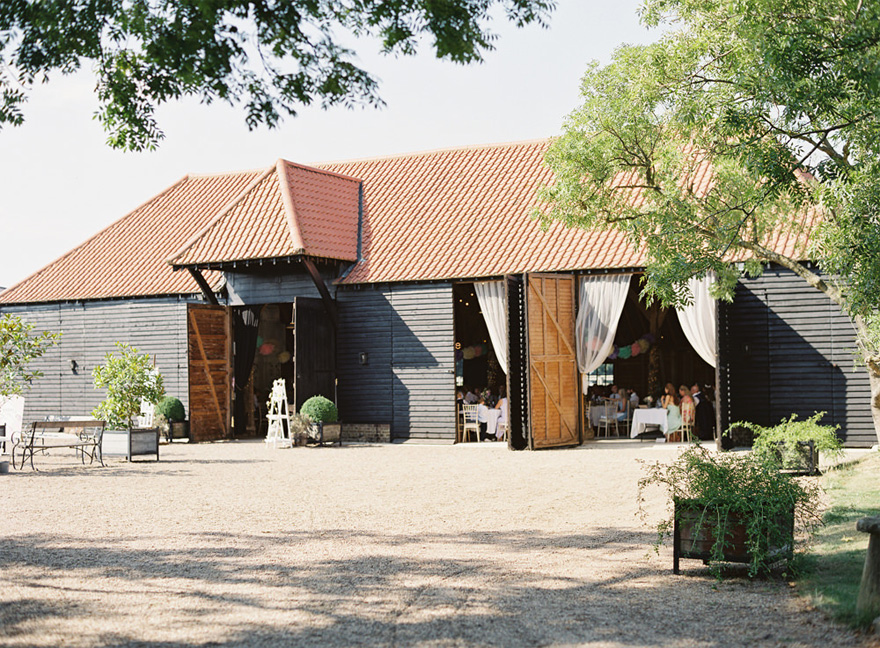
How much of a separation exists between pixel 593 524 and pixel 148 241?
19.8 meters

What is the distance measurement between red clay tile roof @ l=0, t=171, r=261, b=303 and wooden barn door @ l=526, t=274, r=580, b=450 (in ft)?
28.9

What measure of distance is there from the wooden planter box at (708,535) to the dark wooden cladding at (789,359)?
35.1ft

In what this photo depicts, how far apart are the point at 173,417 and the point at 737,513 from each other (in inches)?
699

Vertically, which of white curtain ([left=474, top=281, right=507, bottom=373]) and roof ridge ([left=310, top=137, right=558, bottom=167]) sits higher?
roof ridge ([left=310, top=137, right=558, bottom=167])

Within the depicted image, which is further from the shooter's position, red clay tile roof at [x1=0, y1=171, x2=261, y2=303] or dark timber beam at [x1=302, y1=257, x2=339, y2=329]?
red clay tile roof at [x1=0, y1=171, x2=261, y2=303]

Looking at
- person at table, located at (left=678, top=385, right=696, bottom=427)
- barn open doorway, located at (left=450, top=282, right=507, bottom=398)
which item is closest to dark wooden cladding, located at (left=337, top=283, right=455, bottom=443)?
barn open doorway, located at (left=450, top=282, right=507, bottom=398)

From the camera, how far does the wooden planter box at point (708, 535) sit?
703 cm

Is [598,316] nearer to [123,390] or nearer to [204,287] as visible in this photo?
[123,390]

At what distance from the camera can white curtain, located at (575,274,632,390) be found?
64.0 ft

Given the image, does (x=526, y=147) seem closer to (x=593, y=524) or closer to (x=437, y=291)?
(x=437, y=291)

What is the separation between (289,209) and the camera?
2269 centimetres

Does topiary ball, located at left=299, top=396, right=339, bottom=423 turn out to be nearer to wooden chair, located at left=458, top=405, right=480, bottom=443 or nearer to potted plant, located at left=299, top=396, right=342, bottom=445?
potted plant, located at left=299, top=396, right=342, bottom=445

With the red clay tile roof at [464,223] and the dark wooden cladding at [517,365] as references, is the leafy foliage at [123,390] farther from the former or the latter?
the dark wooden cladding at [517,365]

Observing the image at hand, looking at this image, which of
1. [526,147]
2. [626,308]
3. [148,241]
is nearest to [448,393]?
[626,308]
